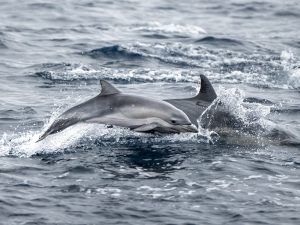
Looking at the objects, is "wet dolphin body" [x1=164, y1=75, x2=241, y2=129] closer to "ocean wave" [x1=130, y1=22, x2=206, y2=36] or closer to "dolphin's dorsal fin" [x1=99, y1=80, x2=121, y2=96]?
"dolphin's dorsal fin" [x1=99, y1=80, x2=121, y2=96]

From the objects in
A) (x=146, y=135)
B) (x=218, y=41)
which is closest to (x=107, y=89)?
(x=146, y=135)

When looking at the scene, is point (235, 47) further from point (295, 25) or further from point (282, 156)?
point (282, 156)

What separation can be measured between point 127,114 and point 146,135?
5.66 feet

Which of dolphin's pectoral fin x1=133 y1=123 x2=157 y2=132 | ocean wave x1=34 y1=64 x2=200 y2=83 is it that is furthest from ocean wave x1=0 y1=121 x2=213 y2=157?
ocean wave x1=34 y1=64 x2=200 y2=83

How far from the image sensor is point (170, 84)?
80.4ft

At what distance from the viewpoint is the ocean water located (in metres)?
14.1

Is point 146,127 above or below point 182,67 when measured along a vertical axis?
above

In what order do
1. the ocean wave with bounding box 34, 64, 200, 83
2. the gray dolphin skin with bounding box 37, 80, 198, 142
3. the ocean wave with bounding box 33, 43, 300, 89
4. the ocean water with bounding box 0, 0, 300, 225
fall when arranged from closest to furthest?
the ocean water with bounding box 0, 0, 300, 225
the gray dolphin skin with bounding box 37, 80, 198, 142
the ocean wave with bounding box 34, 64, 200, 83
the ocean wave with bounding box 33, 43, 300, 89

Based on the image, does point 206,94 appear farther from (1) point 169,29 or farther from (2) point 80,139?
(1) point 169,29

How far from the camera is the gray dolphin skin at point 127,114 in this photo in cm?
1670

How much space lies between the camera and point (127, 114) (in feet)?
55.3

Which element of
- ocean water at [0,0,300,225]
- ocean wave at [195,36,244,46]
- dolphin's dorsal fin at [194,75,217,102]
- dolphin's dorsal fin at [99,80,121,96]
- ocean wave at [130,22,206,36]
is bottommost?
ocean water at [0,0,300,225]

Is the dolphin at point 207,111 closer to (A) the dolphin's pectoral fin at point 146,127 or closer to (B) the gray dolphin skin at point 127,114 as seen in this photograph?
(B) the gray dolphin skin at point 127,114

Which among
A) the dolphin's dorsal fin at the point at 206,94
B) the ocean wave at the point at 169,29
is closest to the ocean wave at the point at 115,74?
the dolphin's dorsal fin at the point at 206,94
